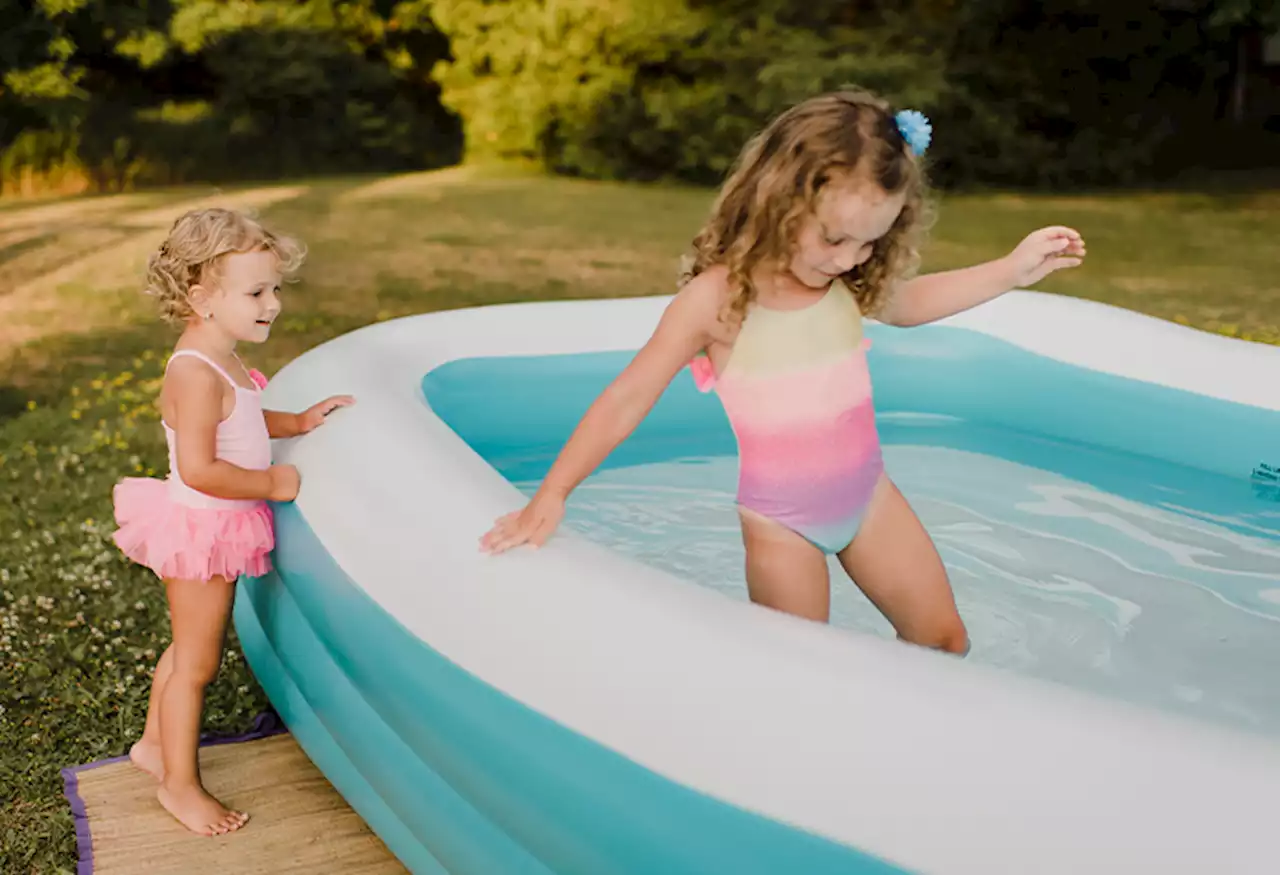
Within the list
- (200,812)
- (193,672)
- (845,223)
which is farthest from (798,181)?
(200,812)

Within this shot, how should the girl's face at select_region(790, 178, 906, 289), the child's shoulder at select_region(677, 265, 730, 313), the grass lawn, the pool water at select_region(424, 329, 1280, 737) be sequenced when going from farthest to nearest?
the pool water at select_region(424, 329, 1280, 737)
the grass lawn
the child's shoulder at select_region(677, 265, 730, 313)
the girl's face at select_region(790, 178, 906, 289)

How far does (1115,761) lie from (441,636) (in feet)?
3.26

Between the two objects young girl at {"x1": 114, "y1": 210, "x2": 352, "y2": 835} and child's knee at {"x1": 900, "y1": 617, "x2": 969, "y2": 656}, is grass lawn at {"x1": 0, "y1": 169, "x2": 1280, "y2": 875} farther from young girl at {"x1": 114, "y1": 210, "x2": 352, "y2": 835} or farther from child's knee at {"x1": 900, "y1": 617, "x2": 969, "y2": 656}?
child's knee at {"x1": 900, "y1": 617, "x2": 969, "y2": 656}

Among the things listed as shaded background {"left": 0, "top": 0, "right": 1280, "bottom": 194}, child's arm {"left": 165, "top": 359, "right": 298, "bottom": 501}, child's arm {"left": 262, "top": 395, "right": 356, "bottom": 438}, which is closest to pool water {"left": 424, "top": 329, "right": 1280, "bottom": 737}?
child's arm {"left": 262, "top": 395, "right": 356, "bottom": 438}

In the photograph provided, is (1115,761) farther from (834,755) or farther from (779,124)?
(779,124)

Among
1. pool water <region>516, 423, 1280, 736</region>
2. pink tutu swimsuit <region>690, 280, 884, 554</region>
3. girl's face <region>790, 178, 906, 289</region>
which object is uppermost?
girl's face <region>790, 178, 906, 289</region>

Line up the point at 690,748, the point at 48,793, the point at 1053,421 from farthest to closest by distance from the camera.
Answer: the point at 1053,421 < the point at 48,793 < the point at 690,748

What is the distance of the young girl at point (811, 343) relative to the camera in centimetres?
204

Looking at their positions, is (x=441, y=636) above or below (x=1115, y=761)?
below

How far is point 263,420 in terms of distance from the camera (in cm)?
249

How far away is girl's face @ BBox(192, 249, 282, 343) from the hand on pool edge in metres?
0.55

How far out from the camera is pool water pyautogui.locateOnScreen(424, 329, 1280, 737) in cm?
315

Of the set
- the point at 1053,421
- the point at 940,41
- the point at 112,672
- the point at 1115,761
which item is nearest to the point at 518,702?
the point at 1115,761

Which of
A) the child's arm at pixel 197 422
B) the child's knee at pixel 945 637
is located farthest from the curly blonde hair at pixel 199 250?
the child's knee at pixel 945 637
